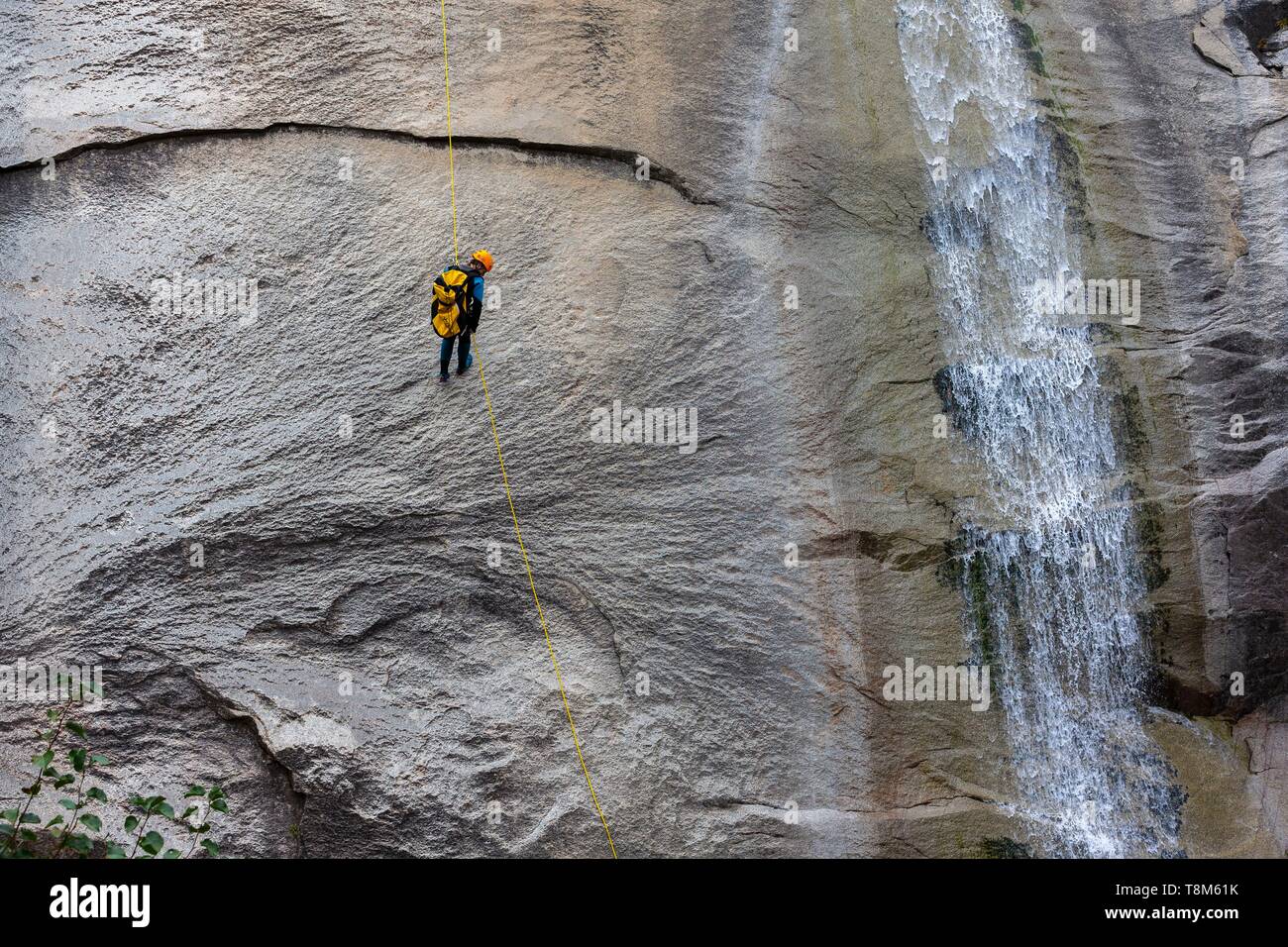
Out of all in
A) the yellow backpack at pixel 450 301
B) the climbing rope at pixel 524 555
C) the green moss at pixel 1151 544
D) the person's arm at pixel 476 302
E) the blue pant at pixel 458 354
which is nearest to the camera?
the climbing rope at pixel 524 555

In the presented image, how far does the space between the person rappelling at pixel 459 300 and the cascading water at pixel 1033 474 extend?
472 cm

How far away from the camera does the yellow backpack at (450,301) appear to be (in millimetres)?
10750

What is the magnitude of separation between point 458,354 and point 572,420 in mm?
1257

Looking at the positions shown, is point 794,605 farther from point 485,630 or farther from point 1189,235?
point 1189,235

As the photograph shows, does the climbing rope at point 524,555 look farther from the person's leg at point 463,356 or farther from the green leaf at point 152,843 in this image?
the green leaf at point 152,843

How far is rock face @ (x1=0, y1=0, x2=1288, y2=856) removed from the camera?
10.5m

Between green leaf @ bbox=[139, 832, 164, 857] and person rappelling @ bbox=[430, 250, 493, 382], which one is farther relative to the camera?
person rappelling @ bbox=[430, 250, 493, 382]

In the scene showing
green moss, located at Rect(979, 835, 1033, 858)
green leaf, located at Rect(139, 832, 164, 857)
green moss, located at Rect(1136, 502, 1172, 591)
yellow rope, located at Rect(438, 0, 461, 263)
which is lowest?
green moss, located at Rect(979, 835, 1033, 858)

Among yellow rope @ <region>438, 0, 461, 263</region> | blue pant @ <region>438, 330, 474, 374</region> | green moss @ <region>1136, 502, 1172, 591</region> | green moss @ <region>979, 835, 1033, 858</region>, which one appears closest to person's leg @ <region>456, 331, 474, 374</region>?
blue pant @ <region>438, 330, 474, 374</region>

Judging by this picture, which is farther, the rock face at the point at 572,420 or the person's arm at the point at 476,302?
the person's arm at the point at 476,302

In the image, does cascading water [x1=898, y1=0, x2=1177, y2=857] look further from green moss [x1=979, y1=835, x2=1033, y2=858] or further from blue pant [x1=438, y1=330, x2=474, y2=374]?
blue pant [x1=438, y1=330, x2=474, y2=374]

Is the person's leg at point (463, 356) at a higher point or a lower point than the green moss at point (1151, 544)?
higher

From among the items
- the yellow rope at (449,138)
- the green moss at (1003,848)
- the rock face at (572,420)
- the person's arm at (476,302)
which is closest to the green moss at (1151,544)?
the rock face at (572,420)

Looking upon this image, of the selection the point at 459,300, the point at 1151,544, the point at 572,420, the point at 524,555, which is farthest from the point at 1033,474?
the point at 459,300
